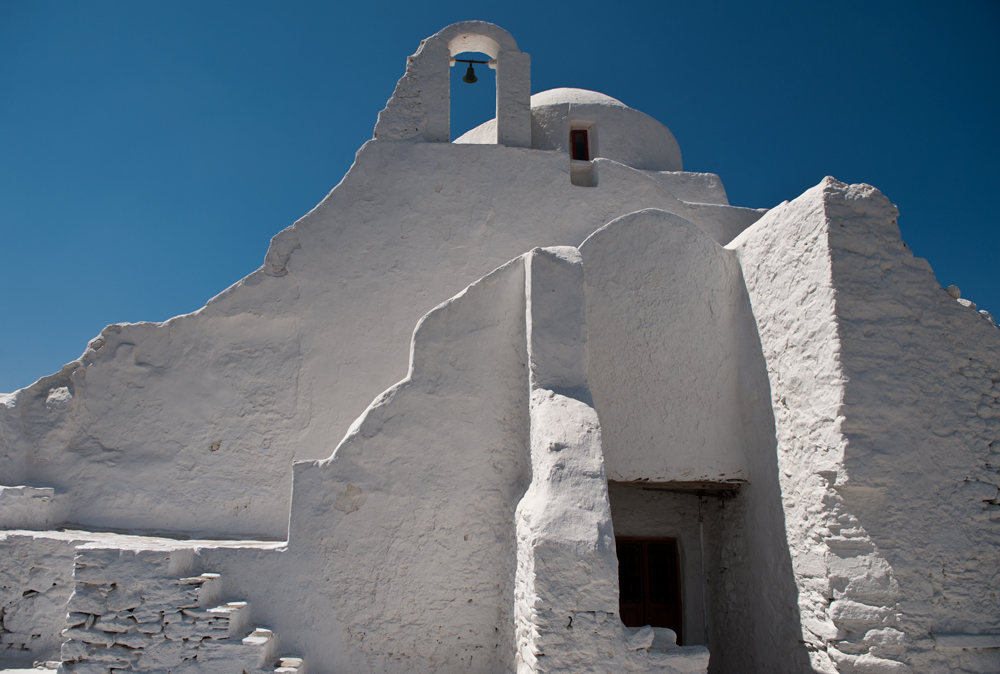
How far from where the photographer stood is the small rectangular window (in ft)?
35.5

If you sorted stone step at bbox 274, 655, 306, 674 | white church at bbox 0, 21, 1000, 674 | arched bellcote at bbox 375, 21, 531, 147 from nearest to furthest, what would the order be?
white church at bbox 0, 21, 1000, 674, stone step at bbox 274, 655, 306, 674, arched bellcote at bbox 375, 21, 531, 147

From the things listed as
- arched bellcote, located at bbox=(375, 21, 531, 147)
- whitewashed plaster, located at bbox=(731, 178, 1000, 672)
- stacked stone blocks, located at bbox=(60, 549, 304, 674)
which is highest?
arched bellcote, located at bbox=(375, 21, 531, 147)

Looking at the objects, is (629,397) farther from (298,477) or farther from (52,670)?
(52,670)

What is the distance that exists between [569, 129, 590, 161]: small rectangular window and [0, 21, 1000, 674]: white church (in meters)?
4.17

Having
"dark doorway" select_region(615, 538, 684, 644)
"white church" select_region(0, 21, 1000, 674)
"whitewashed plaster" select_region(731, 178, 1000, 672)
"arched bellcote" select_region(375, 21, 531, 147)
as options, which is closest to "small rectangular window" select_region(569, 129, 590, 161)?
"arched bellcote" select_region(375, 21, 531, 147)

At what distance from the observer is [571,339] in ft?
19.0

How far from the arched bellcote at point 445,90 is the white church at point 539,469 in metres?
1.95

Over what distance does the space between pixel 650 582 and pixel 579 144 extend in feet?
21.5

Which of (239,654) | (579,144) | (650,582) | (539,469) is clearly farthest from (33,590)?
(579,144)

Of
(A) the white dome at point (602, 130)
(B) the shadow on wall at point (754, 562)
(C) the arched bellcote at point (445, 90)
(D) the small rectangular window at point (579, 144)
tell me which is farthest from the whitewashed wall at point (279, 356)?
(B) the shadow on wall at point (754, 562)

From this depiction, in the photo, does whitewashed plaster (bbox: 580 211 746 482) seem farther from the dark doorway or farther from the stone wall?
the stone wall

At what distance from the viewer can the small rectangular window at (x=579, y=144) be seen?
10.8 metres

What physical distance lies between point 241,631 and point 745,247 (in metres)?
5.45

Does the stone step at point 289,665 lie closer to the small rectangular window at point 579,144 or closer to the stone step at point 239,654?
the stone step at point 239,654
